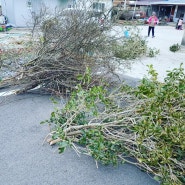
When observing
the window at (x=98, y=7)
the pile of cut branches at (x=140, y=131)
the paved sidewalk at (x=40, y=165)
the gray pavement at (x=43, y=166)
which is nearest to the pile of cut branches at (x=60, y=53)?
the window at (x=98, y=7)

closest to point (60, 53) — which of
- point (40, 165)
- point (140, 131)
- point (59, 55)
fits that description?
point (59, 55)

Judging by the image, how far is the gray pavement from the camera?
2.21 m

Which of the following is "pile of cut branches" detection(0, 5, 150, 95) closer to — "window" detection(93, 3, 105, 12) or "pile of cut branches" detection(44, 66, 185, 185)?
"window" detection(93, 3, 105, 12)

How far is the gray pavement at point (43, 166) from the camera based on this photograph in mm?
2209

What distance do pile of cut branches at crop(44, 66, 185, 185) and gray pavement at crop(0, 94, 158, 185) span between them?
14 cm

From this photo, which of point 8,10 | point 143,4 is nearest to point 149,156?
point 8,10

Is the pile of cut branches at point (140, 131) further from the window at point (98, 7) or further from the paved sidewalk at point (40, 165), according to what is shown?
the window at point (98, 7)

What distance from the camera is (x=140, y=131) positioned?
2150 mm

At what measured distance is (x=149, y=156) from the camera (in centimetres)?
215

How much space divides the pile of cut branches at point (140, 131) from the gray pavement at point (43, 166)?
0.46 feet

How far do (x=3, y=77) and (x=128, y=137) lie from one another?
339cm

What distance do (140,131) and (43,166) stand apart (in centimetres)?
128

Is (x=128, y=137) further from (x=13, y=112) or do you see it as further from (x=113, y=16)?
(x=113, y=16)

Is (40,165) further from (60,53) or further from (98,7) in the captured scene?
(98,7)
